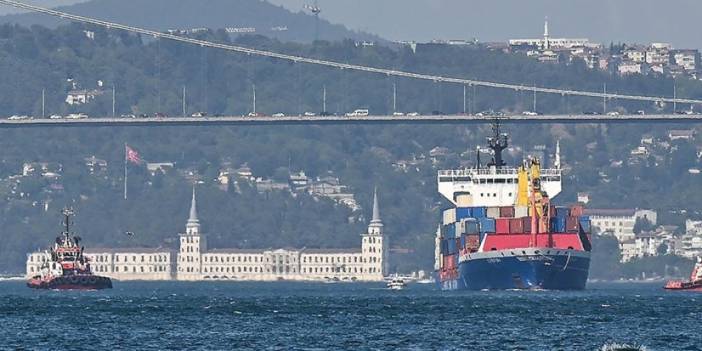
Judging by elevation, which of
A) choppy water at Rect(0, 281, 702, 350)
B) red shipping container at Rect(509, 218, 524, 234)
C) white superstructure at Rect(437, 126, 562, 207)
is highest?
white superstructure at Rect(437, 126, 562, 207)

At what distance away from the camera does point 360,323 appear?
83.2m

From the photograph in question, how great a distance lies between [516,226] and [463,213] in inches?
308

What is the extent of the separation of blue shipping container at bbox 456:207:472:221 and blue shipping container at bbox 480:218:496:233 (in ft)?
13.9

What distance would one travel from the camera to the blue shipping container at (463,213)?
5054 inches

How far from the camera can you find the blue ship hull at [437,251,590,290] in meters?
119

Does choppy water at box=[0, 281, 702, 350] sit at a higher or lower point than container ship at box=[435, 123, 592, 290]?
lower

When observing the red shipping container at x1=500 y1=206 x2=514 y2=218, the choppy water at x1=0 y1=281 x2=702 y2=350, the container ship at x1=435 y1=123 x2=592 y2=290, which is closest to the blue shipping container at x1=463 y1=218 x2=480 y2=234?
the container ship at x1=435 y1=123 x2=592 y2=290

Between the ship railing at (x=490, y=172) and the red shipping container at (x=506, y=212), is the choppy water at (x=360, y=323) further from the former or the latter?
the ship railing at (x=490, y=172)

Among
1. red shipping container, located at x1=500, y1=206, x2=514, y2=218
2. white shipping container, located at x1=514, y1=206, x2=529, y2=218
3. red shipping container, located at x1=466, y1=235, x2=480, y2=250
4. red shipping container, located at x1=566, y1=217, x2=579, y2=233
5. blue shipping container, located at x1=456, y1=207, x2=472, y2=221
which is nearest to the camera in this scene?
red shipping container, located at x1=566, y1=217, x2=579, y2=233

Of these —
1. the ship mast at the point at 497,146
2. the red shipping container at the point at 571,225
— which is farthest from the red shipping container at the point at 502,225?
the ship mast at the point at 497,146

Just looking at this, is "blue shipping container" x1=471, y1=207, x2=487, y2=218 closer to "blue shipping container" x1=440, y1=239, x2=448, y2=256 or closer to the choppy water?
"blue shipping container" x1=440, y1=239, x2=448, y2=256

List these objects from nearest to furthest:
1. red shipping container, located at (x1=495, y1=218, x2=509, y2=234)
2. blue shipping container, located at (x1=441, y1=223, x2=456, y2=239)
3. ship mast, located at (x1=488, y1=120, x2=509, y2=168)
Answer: red shipping container, located at (x1=495, y1=218, x2=509, y2=234), blue shipping container, located at (x1=441, y1=223, x2=456, y2=239), ship mast, located at (x1=488, y1=120, x2=509, y2=168)

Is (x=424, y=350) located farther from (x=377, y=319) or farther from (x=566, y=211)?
(x=566, y=211)

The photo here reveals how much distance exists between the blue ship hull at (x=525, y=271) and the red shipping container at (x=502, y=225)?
1543 millimetres
